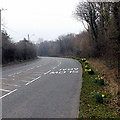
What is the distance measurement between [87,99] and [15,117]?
11.9 ft

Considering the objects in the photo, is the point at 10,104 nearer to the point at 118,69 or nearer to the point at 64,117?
the point at 64,117

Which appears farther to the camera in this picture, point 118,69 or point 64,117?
point 118,69

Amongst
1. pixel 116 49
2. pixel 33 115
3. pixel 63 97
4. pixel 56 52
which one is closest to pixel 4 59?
pixel 116 49

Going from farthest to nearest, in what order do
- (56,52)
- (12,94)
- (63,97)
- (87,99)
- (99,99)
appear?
(56,52), (12,94), (63,97), (87,99), (99,99)

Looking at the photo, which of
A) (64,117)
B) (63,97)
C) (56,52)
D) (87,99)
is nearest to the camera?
(64,117)

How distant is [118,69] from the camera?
1593 centimetres

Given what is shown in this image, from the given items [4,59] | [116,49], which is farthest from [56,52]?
[116,49]

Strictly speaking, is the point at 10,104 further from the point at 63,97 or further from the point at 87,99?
the point at 87,99

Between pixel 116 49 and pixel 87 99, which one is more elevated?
pixel 116 49

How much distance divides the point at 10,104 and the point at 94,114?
12.0 ft

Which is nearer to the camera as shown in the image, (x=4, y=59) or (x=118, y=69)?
(x=118, y=69)

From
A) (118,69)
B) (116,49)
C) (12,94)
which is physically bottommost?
(12,94)

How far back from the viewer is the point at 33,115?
7.40 metres

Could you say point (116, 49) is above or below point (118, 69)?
above
